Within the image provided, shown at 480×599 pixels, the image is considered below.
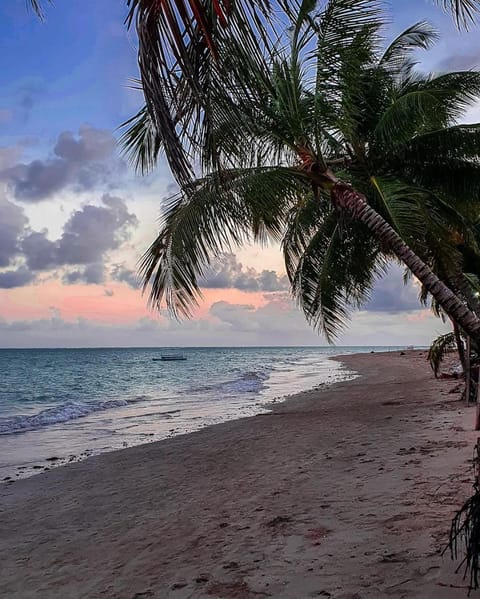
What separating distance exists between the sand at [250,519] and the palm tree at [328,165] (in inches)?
71.9

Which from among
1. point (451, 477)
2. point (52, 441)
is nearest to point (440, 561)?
point (451, 477)

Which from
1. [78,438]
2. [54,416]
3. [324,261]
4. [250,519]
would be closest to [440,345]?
[324,261]

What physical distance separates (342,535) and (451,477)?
1.84 metres

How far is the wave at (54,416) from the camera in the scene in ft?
48.8

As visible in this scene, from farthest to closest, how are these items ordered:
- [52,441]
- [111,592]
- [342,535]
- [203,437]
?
[52,441] → [203,437] → [342,535] → [111,592]

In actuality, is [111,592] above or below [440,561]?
below

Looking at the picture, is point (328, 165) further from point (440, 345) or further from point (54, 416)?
point (54, 416)

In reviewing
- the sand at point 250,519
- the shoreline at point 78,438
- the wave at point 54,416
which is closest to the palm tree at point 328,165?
the sand at point 250,519

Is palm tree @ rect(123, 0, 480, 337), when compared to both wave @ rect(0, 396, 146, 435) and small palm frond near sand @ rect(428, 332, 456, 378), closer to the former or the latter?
Answer: small palm frond near sand @ rect(428, 332, 456, 378)

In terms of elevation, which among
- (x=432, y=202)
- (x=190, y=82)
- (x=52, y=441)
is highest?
(x=432, y=202)

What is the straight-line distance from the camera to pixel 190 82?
2.04 metres

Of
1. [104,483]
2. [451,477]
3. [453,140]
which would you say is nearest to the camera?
[451,477]

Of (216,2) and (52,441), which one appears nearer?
(216,2)

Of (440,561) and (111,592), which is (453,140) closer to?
(440,561)
